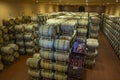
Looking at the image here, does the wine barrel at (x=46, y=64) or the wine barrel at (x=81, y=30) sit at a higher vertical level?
the wine barrel at (x=81, y=30)

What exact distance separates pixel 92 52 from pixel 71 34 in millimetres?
2012

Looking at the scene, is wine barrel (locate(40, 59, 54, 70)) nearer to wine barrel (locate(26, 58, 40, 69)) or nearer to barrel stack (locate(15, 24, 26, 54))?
wine barrel (locate(26, 58, 40, 69))

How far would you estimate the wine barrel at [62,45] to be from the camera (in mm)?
4195

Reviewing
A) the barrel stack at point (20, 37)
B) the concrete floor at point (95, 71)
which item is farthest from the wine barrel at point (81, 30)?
the barrel stack at point (20, 37)

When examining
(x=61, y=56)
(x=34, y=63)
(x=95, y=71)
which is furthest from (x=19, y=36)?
(x=95, y=71)

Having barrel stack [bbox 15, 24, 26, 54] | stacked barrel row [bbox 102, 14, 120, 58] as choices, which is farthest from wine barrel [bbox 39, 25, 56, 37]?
stacked barrel row [bbox 102, 14, 120, 58]

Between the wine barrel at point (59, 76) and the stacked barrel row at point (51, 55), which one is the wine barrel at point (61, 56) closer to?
the stacked barrel row at point (51, 55)

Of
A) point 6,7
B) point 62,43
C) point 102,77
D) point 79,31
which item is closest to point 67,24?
point 62,43

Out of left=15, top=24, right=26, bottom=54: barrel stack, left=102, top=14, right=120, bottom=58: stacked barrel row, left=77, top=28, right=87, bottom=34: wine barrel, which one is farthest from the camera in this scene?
left=102, top=14, right=120, bottom=58: stacked barrel row

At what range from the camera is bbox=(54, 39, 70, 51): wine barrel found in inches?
165

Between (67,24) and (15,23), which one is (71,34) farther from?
(15,23)

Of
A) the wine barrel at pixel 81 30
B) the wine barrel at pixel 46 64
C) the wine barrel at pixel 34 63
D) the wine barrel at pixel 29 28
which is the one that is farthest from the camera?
the wine barrel at pixel 29 28

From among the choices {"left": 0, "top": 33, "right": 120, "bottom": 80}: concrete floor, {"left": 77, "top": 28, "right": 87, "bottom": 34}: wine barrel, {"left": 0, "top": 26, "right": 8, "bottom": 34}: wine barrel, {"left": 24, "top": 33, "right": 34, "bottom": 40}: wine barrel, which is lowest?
{"left": 0, "top": 33, "right": 120, "bottom": 80}: concrete floor

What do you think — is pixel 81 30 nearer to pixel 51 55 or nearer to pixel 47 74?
pixel 51 55
